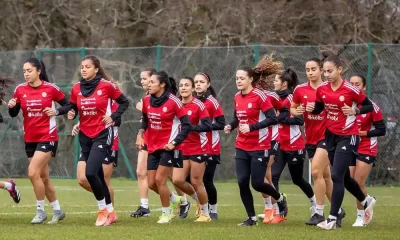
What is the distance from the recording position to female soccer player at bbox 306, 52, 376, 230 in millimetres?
12453

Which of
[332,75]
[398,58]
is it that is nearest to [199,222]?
[332,75]

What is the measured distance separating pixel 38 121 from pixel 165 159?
1675 mm

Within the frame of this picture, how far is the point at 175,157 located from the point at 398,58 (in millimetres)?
9825

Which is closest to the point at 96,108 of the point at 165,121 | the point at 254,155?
the point at 165,121

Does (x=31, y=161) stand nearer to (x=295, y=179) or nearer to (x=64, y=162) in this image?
(x=295, y=179)

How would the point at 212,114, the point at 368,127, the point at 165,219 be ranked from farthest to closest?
the point at 212,114 → the point at 368,127 → the point at 165,219

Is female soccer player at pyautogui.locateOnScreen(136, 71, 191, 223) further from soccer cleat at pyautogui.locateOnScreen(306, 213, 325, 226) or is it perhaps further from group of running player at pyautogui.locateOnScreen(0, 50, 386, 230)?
soccer cleat at pyautogui.locateOnScreen(306, 213, 325, 226)

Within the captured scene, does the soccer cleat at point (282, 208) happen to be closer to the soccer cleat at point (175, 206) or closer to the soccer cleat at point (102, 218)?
the soccer cleat at point (175, 206)

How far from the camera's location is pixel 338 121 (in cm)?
1262

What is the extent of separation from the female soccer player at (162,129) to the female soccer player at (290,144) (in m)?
1.69

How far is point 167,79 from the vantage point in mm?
13664

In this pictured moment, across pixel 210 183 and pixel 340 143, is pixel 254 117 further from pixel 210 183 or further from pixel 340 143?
pixel 210 183

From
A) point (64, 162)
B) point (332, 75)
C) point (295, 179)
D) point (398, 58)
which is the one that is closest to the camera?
point (332, 75)

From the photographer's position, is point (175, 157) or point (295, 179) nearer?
point (175, 157)
